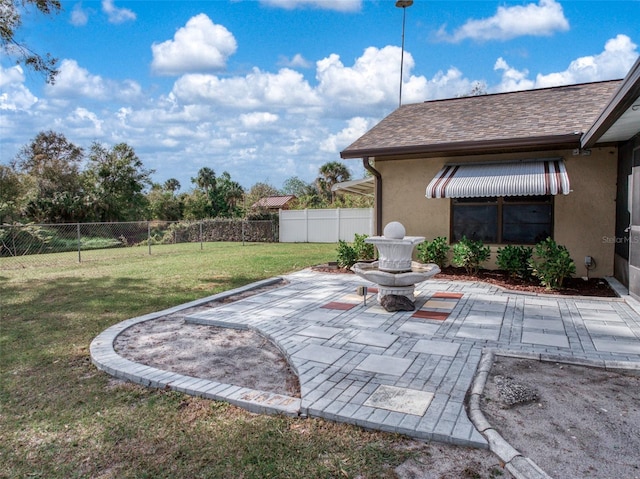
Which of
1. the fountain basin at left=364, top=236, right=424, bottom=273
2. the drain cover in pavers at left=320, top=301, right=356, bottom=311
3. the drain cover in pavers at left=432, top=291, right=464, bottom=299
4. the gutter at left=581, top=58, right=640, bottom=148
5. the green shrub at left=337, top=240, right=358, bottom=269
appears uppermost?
the gutter at left=581, top=58, right=640, bottom=148

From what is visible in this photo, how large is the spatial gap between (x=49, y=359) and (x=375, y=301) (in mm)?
5876

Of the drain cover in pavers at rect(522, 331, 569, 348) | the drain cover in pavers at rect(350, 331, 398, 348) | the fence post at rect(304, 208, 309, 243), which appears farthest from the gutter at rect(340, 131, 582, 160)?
the fence post at rect(304, 208, 309, 243)

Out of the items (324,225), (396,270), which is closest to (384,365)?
(396,270)

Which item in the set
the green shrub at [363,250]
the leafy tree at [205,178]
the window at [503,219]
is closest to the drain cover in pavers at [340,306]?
the green shrub at [363,250]

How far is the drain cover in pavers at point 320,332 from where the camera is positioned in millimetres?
6047

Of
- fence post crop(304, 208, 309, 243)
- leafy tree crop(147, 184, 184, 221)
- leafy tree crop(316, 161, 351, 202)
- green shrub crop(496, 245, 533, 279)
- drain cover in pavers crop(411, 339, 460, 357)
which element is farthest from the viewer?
leafy tree crop(316, 161, 351, 202)

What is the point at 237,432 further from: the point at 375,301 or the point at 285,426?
the point at 375,301

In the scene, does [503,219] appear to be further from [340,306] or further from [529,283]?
[340,306]

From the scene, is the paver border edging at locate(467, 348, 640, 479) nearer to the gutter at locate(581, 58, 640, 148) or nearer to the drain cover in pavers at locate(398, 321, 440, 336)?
the drain cover in pavers at locate(398, 321, 440, 336)

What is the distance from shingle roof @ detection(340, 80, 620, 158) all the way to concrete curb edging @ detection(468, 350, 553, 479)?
810 cm

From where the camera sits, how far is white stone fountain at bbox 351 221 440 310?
7512mm

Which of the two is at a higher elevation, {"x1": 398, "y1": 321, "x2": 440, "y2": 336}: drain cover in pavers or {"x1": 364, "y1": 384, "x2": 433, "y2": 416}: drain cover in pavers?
{"x1": 398, "y1": 321, "x2": 440, "y2": 336}: drain cover in pavers

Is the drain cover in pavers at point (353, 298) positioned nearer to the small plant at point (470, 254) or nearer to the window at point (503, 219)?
the small plant at point (470, 254)

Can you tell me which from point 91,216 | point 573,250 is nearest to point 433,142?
point 573,250
